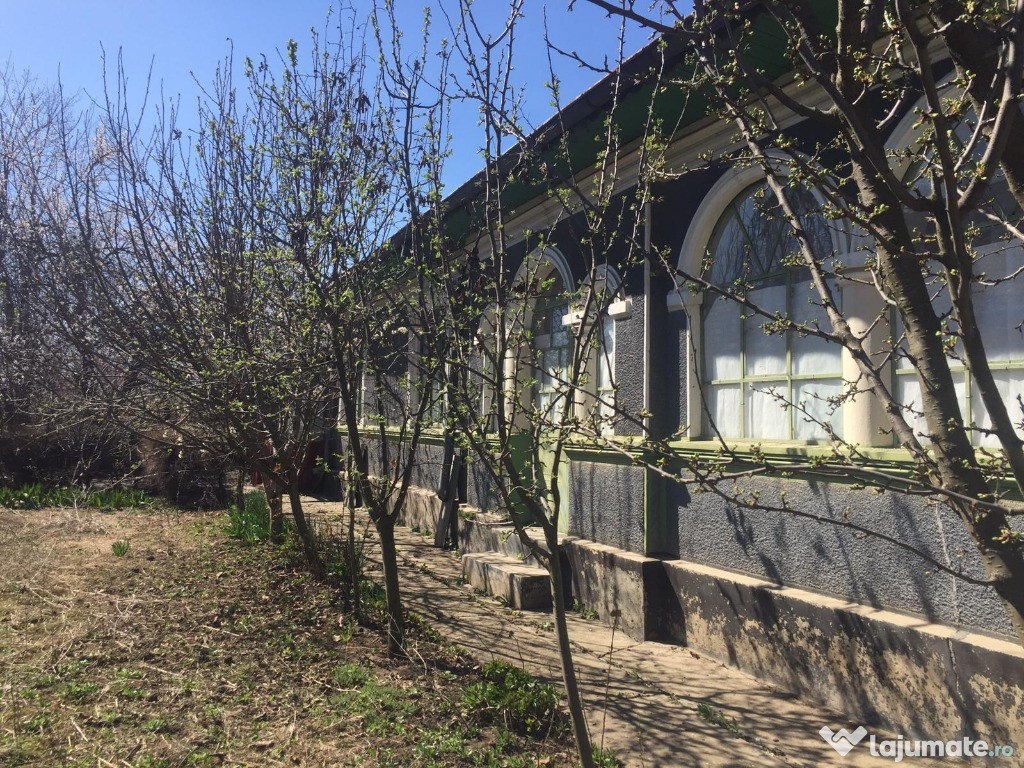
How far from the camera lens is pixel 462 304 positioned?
3.87m

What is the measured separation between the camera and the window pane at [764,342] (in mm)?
5309

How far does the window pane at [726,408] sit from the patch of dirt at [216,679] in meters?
2.61

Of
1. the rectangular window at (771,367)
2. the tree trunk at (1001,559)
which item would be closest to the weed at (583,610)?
the rectangular window at (771,367)

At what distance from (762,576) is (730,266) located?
2.36 metres

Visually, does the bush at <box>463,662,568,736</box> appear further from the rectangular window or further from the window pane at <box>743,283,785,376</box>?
the window pane at <box>743,283,785,376</box>

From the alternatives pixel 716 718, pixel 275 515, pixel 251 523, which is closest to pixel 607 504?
pixel 716 718

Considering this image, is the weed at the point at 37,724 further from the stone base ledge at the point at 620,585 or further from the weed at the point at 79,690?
the stone base ledge at the point at 620,585

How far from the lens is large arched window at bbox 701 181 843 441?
505cm

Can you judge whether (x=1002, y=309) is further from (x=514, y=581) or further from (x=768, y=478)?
(x=514, y=581)

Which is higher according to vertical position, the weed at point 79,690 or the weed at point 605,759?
the weed at point 79,690

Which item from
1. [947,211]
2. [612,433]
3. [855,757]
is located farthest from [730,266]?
[947,211]

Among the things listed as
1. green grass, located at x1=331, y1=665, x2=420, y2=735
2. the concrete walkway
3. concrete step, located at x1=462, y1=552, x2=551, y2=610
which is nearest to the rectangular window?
the concrete walkway

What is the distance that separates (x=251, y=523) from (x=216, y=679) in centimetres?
373

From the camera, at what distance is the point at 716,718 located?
4242 millimetres
